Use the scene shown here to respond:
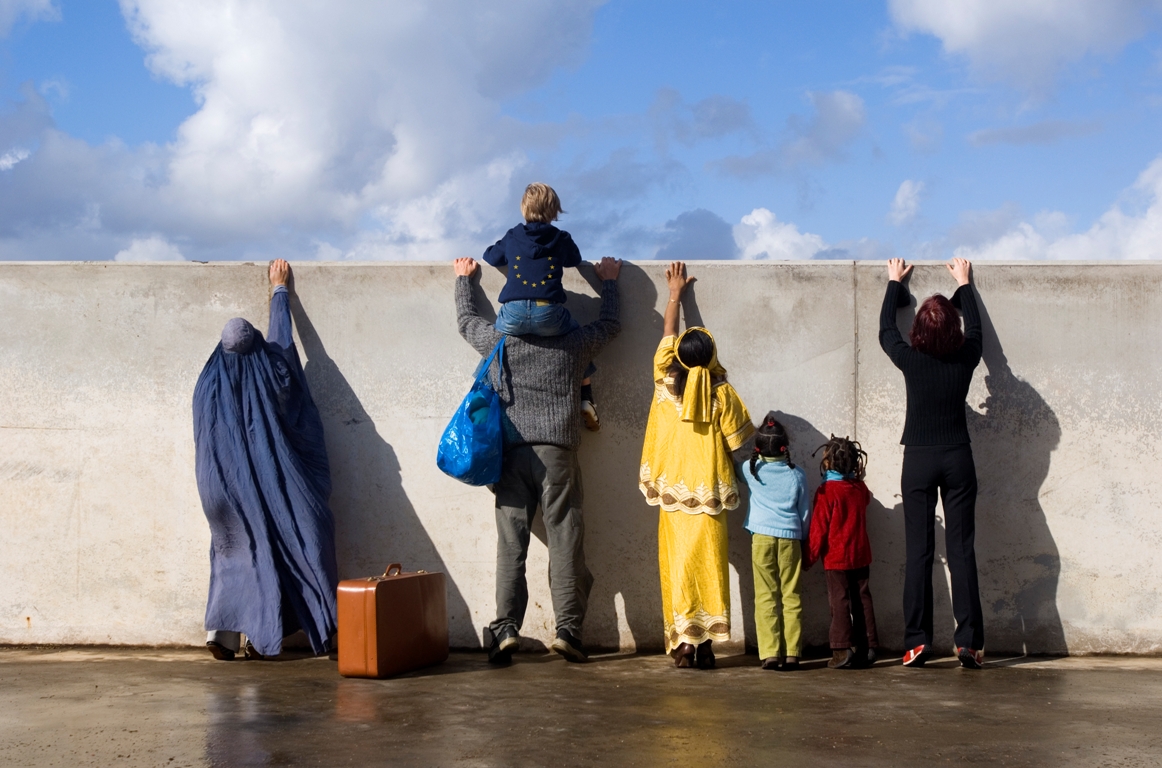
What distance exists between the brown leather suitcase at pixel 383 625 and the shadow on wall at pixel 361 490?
61cm

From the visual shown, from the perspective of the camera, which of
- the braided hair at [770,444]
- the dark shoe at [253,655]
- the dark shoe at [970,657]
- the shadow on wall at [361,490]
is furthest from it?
the shadow on wall at [361,490]

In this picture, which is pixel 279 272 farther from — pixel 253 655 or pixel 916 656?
pixel 916 656

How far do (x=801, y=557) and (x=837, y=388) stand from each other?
3.20 ft

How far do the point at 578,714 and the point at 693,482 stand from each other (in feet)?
5.02

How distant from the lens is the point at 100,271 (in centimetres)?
633

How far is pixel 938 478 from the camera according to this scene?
5.61 metres

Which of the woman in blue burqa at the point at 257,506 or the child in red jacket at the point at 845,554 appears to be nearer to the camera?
the child in red jacket at the point at 845,554

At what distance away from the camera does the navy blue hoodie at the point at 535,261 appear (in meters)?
5.71

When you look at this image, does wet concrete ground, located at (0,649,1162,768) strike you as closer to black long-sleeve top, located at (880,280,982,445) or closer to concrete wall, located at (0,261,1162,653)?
concrete wall, located at (0,261,1162,653)

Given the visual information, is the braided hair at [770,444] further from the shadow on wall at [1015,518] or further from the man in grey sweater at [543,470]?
the shadow on wall at [1015,518]

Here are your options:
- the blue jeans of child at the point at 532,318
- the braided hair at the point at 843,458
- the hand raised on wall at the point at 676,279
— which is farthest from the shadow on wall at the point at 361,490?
the braided hair at the point at 843,458

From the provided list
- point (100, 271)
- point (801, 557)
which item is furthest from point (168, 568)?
point (801, 557)

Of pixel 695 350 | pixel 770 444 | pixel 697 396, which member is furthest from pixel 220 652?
pixel 770 444

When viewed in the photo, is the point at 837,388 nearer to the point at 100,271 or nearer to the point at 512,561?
the point at 512,561
